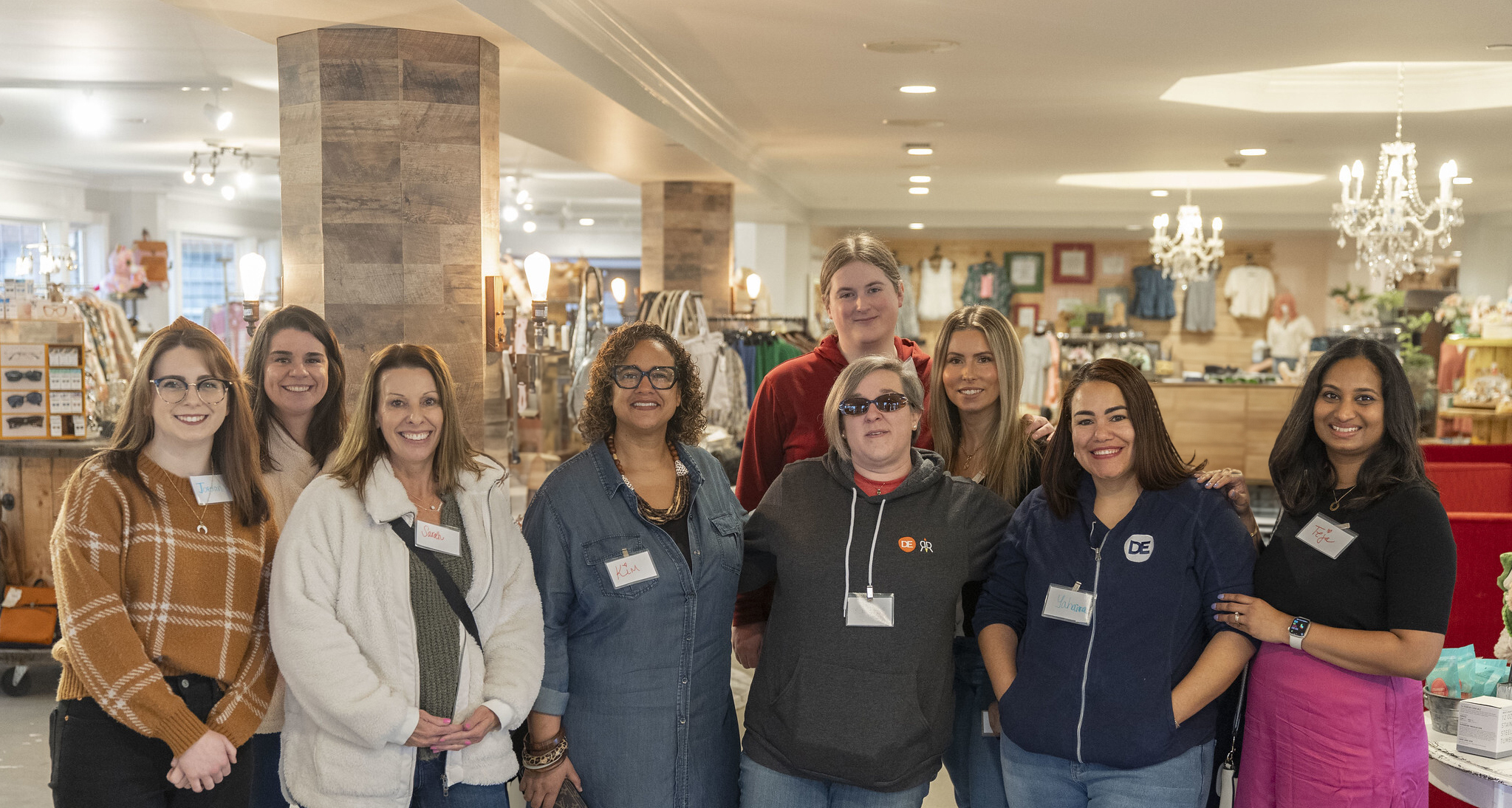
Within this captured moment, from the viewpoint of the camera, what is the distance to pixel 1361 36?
4953 millimetres

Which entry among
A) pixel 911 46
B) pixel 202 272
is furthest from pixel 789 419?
pixel 202 272

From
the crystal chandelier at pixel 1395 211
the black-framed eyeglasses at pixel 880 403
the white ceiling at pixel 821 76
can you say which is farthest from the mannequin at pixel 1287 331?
the black-framed eyeglasses at pixel 880 403

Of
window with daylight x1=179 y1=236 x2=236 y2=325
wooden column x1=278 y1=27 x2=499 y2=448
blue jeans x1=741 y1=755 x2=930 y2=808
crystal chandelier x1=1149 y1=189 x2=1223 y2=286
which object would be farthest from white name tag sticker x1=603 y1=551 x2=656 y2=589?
window with daylight x1=179 y1=236 x2=236 y2=325

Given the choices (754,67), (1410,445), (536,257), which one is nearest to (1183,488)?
(1410,445)

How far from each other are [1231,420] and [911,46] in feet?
24.2

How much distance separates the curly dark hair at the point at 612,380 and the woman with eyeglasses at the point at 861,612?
311mm

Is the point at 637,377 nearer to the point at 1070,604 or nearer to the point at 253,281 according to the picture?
the point at 1070,604

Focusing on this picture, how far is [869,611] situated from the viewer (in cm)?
208

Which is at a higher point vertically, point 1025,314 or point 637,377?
point 1025,314

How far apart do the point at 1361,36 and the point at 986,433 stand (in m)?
3.62

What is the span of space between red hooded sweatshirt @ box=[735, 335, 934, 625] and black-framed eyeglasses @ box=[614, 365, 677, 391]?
0.55 meters

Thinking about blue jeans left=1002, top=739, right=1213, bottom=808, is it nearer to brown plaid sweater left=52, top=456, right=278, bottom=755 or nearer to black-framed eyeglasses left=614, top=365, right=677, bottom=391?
black-framed eyeglasses left=614, top=365, right=677, bottom=391

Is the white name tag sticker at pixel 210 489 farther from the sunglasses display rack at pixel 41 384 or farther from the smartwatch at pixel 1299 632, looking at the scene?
the sunglasses display rack at pixel 41 384

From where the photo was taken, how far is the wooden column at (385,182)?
3988mm
